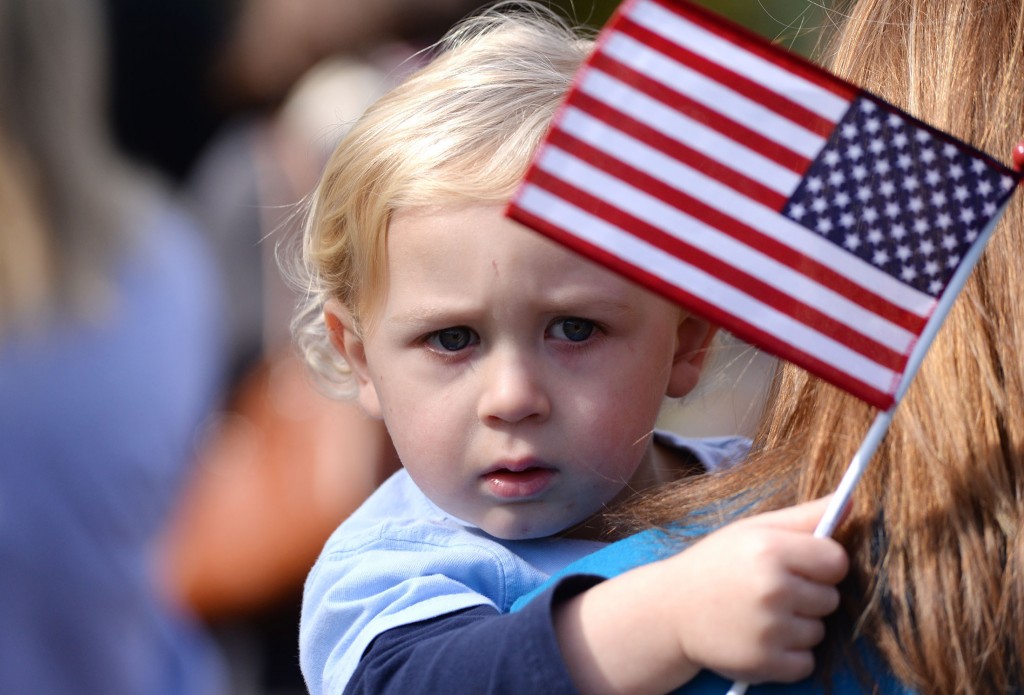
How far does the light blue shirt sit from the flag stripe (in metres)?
0.44

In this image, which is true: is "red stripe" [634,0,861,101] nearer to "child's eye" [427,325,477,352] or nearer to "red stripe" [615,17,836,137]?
"red stripe" [615,17,836,137]

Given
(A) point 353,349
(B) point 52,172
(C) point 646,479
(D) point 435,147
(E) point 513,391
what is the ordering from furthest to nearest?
(B) point 52,172 → (A) point 353,349 → (C) point 646,479 → (D) point 435,147 → (E) point 513,391

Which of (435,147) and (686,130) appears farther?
(435,147)

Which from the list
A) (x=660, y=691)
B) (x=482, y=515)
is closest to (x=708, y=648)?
(x=660, y=691)

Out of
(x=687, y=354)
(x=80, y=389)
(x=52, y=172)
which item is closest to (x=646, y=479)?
(x=687, y=354)

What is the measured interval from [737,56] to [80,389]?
279 centimetres

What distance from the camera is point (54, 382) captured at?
149 inches

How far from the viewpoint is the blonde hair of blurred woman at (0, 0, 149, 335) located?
3.80m

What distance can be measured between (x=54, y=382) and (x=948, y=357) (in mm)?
2867

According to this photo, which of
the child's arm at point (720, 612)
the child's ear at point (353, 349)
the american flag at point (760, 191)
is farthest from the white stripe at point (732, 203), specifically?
the child's ear at point (353, 349)

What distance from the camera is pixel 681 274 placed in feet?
4.68

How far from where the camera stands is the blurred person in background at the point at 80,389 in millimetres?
3756

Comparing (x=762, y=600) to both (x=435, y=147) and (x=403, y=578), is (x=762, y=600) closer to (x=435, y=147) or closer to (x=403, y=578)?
(x=403, y=578)

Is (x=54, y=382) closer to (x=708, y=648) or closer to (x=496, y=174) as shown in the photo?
(x=496, y=174)
